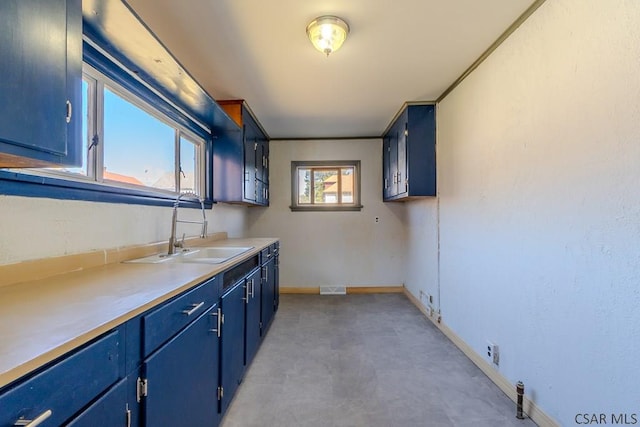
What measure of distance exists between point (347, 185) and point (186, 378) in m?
3.88

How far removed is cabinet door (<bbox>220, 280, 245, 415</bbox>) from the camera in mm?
1740

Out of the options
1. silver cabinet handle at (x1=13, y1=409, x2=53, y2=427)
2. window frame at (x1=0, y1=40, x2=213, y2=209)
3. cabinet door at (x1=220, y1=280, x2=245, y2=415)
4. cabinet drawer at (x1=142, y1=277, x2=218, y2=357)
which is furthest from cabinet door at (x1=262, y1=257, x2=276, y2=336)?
silver cabinet handle at (x1=13, y1=409, x2=53, y2=427)

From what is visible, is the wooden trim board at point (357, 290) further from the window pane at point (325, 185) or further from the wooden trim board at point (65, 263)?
the wooden trim board at point (65, 263)

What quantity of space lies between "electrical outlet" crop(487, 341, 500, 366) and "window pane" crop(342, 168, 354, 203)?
9.70 feet

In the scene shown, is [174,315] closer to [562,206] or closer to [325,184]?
[562,206]

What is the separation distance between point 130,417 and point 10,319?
43 cm

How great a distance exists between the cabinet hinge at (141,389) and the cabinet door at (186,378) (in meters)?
0.01

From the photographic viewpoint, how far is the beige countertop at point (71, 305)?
2.10ft

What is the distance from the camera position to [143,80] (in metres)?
2.03

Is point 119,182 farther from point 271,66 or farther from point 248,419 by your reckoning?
point 248,419

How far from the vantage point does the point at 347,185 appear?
15.9 ft

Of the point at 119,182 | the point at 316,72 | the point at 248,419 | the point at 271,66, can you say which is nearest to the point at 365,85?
the point at 316,72

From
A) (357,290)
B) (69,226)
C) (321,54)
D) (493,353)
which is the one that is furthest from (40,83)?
(357,290)

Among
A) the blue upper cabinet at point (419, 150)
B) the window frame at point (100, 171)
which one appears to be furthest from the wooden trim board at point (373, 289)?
the window frame at point (100, 171)
